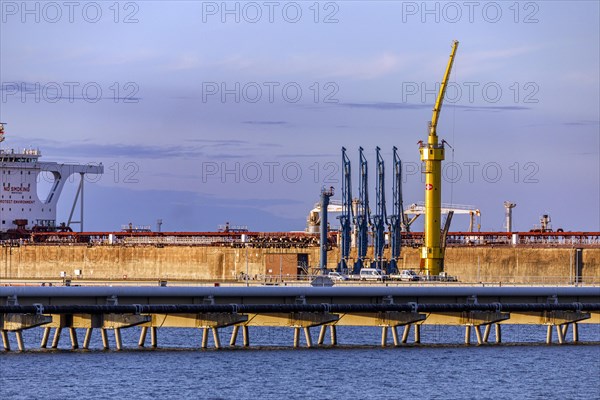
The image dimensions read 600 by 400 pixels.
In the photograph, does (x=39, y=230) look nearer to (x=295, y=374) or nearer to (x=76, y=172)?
(x=76, y=172)

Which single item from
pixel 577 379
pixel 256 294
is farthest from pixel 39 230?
pixel 577 379

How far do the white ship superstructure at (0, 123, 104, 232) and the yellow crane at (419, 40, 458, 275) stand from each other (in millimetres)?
40574

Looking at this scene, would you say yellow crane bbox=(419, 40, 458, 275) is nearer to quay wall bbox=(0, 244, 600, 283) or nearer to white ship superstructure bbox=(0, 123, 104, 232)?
quay wall bbox=(0, 244, 600, 283)

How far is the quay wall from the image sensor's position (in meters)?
117

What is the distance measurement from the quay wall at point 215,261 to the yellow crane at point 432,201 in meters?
15.8

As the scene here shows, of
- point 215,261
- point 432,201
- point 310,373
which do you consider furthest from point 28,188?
point 310,373

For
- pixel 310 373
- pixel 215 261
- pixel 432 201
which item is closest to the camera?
pixel 310 373

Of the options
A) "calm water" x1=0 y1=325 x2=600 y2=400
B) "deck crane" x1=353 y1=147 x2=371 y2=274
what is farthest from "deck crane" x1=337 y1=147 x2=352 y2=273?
"calm water" x1=0 y1=325 x2=600 y2=400

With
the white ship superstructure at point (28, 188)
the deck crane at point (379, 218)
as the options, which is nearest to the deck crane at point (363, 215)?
the deck crane at point (379, 218)

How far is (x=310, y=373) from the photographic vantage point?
189 feet

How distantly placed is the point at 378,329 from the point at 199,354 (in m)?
29.9

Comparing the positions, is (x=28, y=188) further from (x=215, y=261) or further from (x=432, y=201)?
(x=432, y=201)

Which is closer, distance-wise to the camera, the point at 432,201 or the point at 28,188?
the point at 432,201

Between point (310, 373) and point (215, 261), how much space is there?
69.3 metres
